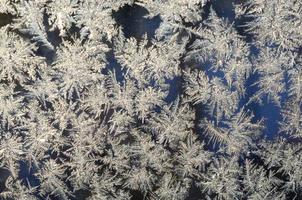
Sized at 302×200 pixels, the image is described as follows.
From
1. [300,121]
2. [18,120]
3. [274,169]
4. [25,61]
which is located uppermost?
[25,61]

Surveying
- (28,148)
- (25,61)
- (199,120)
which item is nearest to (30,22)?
(25,61)

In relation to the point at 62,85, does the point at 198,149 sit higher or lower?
lower

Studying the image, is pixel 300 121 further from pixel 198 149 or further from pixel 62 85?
pixel 62 85

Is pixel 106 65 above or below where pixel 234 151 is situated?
above

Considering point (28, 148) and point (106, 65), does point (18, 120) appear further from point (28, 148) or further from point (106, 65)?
point (106, 65)

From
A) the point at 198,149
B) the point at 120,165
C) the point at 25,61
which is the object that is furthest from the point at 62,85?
the point at 198,149

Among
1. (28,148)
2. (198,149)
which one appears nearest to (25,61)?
(28,148)
